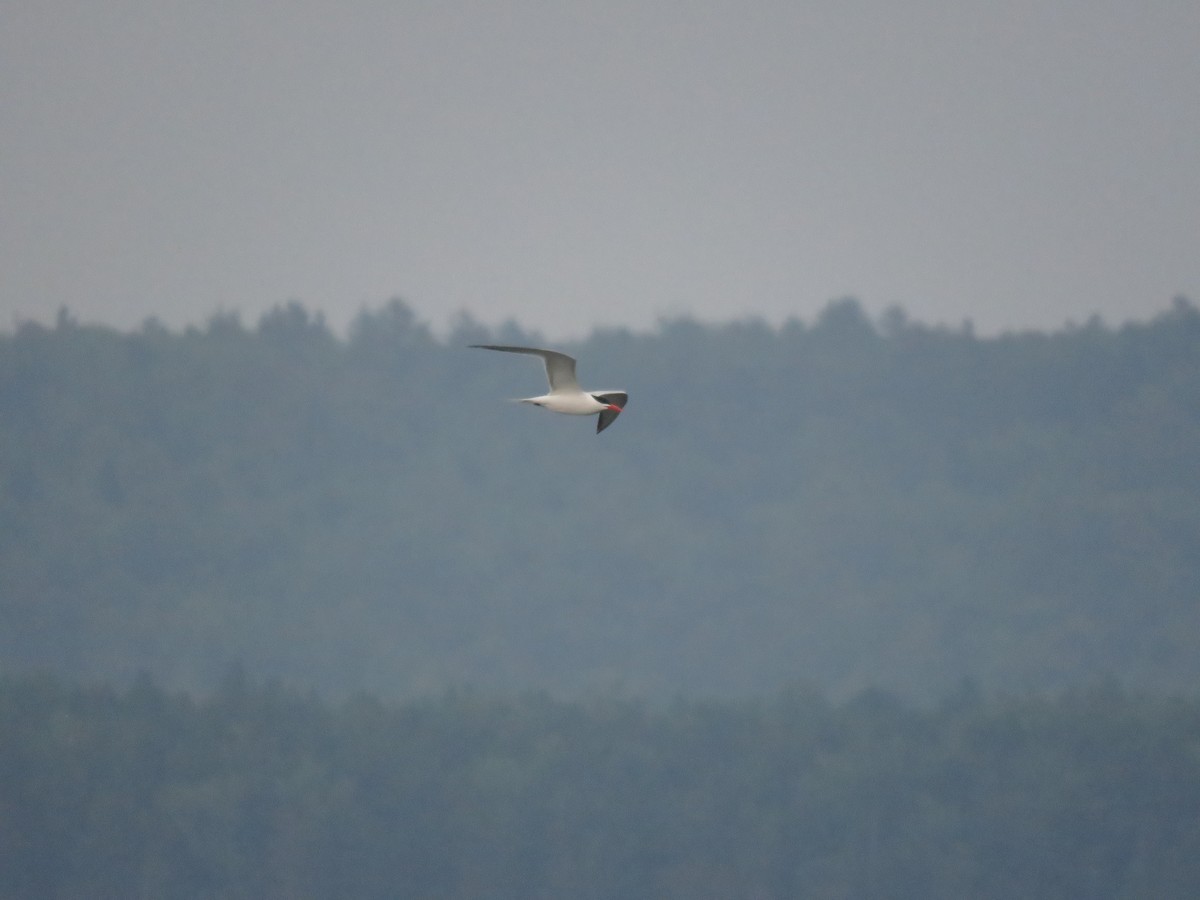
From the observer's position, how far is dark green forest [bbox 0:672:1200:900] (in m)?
73.6

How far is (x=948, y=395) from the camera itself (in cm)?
14362

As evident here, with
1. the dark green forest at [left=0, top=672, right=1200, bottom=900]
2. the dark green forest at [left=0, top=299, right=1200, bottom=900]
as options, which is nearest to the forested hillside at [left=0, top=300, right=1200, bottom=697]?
the dark green forest at [left=0, top=299, right=1200, bottom=900]

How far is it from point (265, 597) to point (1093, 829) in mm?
66218

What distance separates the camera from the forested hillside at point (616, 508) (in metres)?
116

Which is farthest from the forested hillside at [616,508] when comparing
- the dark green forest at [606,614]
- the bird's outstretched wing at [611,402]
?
the bird's outstretched wing at [611,402]

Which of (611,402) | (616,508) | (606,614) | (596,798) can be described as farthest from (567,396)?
(616,508)

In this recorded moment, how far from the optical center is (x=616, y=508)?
436 ft

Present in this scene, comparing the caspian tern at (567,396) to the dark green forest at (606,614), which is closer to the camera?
the caspian tern at (567,396)

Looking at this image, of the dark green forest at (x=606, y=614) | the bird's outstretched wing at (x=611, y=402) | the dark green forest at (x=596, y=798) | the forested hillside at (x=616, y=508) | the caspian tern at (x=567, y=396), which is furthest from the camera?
the forested hillside at (x=616, y=508)

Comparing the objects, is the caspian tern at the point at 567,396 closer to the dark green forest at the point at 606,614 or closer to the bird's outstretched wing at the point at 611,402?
the bird's outstretched wing at the point at 611,402

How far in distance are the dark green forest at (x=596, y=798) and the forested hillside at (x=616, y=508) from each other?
916 inches

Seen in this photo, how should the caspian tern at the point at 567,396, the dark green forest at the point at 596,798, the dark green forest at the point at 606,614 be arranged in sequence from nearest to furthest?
the caspian tern at the point at 567,396
the dark green forest at the point at 596,798
the dark green forest at the point at 606,614

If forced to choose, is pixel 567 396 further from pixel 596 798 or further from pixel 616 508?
pixel 616 508

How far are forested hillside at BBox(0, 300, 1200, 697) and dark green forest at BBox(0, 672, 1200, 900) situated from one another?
2327 centimetres
